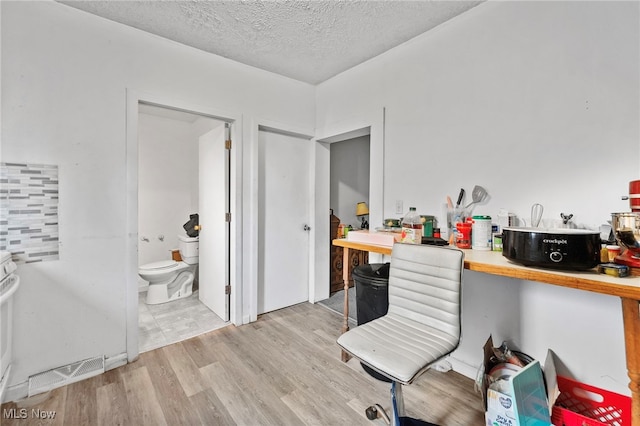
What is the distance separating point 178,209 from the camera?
12.9 feet

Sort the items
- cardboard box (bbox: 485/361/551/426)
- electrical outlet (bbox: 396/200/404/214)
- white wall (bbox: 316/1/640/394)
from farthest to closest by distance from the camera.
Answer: electrical outlet (bbox: 396/200/404/214)
white wall (bbox: 316/1/640/394)
cardboard box (bbox: 485/361/551/426)

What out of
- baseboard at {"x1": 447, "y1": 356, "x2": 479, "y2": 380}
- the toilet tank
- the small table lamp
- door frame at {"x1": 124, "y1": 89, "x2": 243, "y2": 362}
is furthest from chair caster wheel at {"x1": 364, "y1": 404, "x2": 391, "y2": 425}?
the toilet tank

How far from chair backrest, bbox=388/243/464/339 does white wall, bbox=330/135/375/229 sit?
2.35 meters

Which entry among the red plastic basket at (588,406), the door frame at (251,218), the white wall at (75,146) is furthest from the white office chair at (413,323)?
the white wall at (75,146)

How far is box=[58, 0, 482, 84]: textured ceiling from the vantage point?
1848mm

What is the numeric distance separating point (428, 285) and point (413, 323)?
0.21 m

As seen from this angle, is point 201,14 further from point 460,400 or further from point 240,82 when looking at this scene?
point 460,400

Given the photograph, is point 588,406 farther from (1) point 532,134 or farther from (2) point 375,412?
(1) point 532,134

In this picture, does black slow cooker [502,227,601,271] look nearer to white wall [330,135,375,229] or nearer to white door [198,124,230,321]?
white door [198,124,230,321]

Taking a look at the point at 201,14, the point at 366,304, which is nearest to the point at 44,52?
the point at 201,14

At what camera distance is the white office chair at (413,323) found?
3.71 ft

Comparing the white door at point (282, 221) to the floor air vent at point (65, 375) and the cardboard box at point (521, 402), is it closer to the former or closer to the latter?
the floor air vent at point (65, 375)

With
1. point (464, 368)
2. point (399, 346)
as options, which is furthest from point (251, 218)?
point (464, 368)

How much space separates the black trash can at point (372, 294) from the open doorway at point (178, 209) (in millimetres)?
1386
